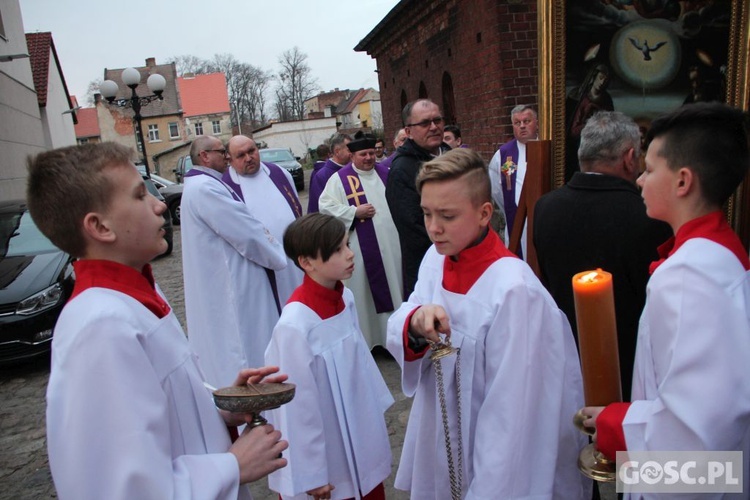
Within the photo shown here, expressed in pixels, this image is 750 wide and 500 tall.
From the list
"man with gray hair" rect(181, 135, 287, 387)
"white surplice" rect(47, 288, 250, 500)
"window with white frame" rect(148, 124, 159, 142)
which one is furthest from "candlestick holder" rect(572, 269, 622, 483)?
"window with white frame" rect(148, 124, 159, 142)

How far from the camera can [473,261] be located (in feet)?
7.17

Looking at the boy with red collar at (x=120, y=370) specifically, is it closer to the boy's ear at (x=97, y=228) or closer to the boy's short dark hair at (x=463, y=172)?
the boy's ear at (x=97, y=228)

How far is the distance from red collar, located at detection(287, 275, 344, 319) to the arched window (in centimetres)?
715

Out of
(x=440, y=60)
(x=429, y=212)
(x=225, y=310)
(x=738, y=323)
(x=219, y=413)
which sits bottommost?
(x=225, y=310)

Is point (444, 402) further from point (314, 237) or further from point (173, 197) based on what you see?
point (173, 197)

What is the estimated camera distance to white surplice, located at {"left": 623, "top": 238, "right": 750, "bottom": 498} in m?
1.48

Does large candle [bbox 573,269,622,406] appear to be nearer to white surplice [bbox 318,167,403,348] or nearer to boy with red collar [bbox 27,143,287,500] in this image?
boy with red collar [bbox 27,143,287,500]

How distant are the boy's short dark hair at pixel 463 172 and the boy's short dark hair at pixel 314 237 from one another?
682mm

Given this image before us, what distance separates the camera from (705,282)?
1542mm

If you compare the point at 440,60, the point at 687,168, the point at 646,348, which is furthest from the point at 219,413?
the point at 440,60

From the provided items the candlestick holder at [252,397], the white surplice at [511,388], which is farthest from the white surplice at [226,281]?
the candlestick holder at [252,397]

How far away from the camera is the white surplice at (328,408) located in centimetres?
251

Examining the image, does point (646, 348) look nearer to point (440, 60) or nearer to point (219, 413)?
point (219, 413)

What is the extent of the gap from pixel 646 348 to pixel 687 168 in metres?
0.52
